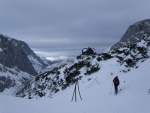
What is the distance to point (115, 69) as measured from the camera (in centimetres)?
3897

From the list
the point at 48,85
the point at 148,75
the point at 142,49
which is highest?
the point at 142,49

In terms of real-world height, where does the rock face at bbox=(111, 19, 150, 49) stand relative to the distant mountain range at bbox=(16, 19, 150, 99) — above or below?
above

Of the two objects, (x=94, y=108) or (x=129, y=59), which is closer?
(x=94, y=108)

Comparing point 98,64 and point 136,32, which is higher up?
point 136,32

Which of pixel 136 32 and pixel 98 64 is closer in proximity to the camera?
→ pixel 98 64

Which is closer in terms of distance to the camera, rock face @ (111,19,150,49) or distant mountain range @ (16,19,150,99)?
distant mountain range @ (16,19,150,99)

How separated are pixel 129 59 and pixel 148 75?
12.2 m

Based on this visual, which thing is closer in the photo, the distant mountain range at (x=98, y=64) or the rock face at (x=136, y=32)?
the distant mountain range at (x=98, y=64)

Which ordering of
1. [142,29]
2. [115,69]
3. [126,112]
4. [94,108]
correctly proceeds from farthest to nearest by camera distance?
[142,29] < [115,69] < [94,108] < [126,112]

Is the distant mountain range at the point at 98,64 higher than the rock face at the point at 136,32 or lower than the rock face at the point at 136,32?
lower

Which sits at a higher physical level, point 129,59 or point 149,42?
point 149,42

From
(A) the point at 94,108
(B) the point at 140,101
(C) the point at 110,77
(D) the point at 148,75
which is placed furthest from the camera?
(C) the point at 110,77

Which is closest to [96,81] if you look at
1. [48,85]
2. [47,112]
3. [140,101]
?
[47,112]

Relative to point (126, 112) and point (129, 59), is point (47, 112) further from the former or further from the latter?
point (129, 59)
